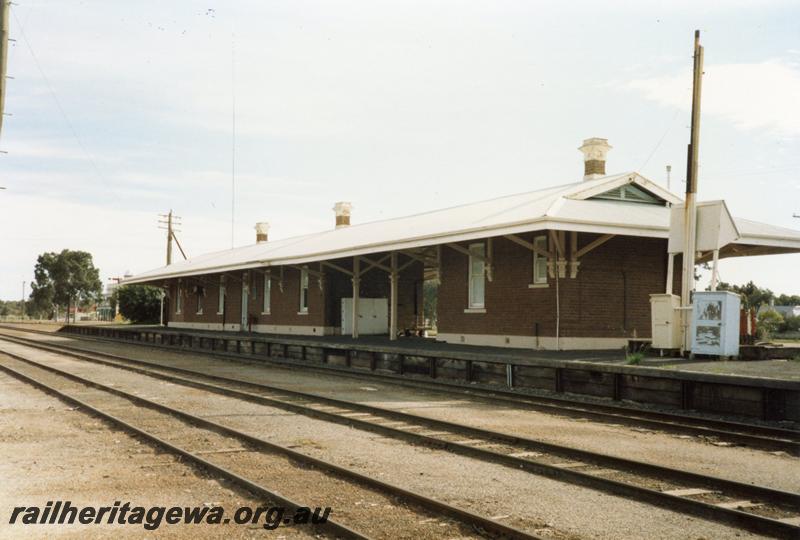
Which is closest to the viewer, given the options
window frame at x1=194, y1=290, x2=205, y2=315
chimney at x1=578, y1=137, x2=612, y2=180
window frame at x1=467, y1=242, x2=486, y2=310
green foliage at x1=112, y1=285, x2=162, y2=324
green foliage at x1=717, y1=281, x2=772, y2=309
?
window frame at x1=467, y1=242, x2=486, y2=310

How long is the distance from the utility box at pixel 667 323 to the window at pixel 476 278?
19.8 feet

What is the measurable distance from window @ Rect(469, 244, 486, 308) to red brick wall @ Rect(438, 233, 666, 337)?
0.45 m

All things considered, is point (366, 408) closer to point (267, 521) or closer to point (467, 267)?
point (267, 521)

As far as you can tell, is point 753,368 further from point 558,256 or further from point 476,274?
point 476,274

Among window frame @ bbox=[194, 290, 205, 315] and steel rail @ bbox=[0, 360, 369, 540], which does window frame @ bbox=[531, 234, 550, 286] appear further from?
window frame @ bbox=[194, 290, 205, 315]

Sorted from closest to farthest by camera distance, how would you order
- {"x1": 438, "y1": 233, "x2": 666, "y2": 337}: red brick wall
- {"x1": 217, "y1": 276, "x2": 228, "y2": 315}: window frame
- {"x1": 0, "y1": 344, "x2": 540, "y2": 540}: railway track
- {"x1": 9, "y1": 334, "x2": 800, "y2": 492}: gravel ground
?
{"x1": 0, "y1": 344, "x2": 540, "y2": 540}: railway track → {"x1": 9, "y1": 334, "x2": 800, "y2": 492}: gravel ground → {"x1": 438, "y1": 233, "x2": 666, "y2": 337}: red brick wall → {"x1": 217, "y1": 276, "x2": 228, "y2": 315}: window frame

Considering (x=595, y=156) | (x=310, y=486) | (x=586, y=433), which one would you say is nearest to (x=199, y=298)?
(x=595, y=156)

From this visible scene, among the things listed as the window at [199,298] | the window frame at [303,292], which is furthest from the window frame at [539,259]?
the window at [199,298]

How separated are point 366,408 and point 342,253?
10.5 meters

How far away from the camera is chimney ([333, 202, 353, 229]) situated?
35469 mm

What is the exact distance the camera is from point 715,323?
13.0 meters

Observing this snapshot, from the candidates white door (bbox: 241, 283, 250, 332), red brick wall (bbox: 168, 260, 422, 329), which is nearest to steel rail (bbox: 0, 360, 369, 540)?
red brick wall (bbox: 168, 260, 422, 329)

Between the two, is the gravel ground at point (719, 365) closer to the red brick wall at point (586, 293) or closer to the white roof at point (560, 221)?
the red brick wall at point (586, 293)

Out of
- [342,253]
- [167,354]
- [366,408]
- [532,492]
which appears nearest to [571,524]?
[532,492]
